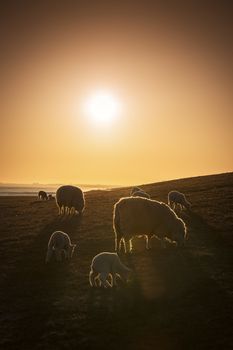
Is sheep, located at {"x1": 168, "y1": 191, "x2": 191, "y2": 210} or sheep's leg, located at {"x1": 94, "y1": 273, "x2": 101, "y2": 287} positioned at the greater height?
sheep, located at {"x1": 168, "y1": 191, "x2": 191, "y2": 210}

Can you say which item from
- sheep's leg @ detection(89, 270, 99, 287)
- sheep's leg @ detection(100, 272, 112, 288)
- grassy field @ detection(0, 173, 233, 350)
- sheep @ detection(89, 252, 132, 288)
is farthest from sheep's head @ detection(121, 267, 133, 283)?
sheep's leg @ detection(89, 270, 99, 287)

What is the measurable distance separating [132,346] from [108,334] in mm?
912

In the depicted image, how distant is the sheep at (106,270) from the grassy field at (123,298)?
340 millimetres

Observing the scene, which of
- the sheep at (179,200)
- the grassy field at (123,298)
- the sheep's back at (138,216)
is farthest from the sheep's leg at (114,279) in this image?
the sheep at (179,200)

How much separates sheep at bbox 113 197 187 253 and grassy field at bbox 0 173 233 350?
727 millimetres

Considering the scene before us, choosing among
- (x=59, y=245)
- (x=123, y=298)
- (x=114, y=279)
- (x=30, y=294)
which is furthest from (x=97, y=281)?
(x=59, y=245)

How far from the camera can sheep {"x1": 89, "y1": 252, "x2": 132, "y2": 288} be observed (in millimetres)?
15500

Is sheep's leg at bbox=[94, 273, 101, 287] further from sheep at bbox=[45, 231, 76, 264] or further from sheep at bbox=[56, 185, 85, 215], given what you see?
sheep at bbox=[56, 185, 85, 215]

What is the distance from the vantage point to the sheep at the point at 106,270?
15.5 metres

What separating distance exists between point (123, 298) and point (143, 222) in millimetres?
6286

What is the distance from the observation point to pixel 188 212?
3075 cm

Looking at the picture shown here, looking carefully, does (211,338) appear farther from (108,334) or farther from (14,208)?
(14,208)

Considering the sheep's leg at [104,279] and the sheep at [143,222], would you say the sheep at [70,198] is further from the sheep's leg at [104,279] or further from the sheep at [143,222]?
the sheep's leg at [104,279]

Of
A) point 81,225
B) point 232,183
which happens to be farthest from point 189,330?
point 232,183
